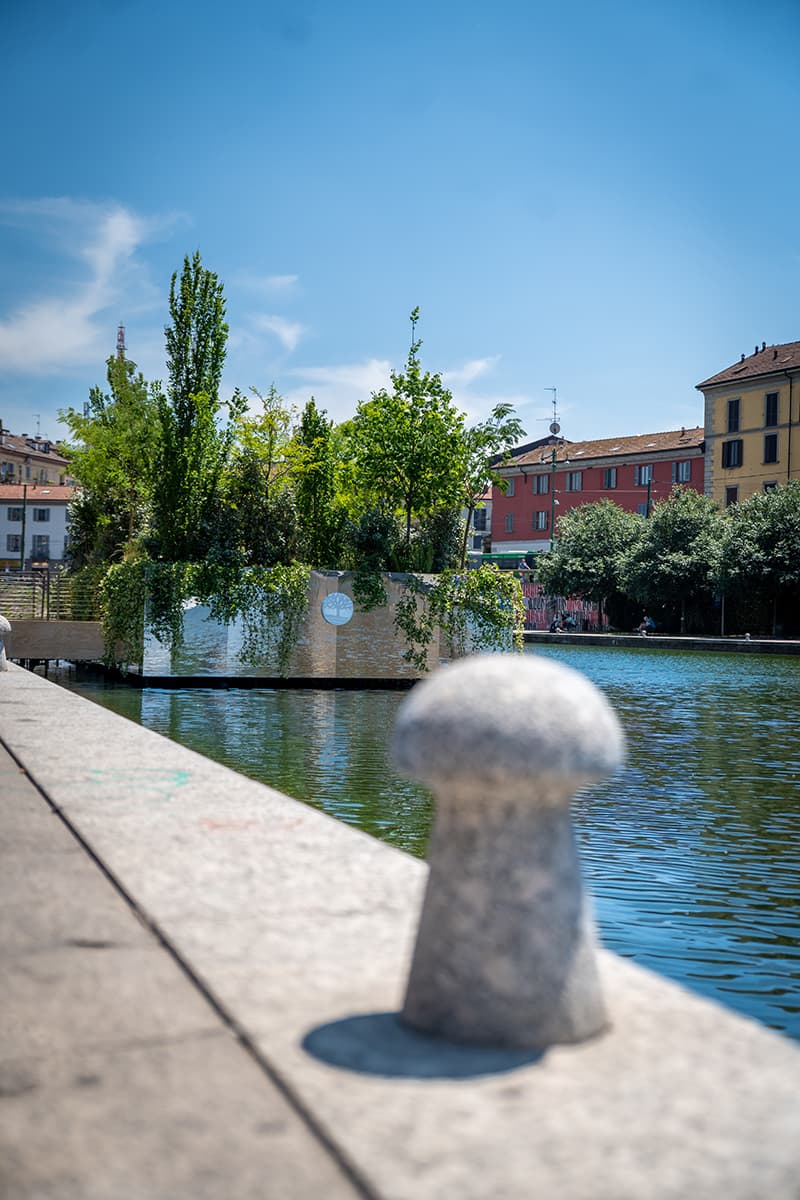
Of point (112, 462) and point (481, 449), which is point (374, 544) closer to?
point (481, 449)

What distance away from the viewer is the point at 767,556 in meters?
54.6

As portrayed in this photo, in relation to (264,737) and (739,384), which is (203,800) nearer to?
(264,737)

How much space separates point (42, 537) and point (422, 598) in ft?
317

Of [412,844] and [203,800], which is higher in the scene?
[203,800]

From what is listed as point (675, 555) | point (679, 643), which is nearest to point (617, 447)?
point (675, 555)

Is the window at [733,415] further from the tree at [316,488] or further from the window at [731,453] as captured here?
the tree at [316,488]

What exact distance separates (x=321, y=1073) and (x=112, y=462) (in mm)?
39041

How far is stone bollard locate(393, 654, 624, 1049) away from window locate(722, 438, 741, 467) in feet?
237

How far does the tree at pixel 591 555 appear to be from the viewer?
216ft

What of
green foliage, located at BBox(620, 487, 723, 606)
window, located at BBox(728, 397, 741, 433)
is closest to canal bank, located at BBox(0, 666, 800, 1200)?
green foliage, located at BBox(620, 487, 723, 606)

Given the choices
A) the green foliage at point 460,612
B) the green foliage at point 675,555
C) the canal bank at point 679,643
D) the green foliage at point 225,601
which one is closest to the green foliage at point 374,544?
the green foliage at point 460,612

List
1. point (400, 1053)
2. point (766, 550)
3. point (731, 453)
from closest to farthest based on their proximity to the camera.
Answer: point (400, 1053) → point (766, 550) → point (731, 453)

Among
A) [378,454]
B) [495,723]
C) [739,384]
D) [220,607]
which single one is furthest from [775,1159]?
[739,384]

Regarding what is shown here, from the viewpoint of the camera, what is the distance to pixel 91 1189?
7.98 ft
